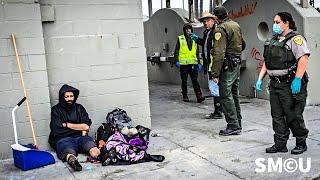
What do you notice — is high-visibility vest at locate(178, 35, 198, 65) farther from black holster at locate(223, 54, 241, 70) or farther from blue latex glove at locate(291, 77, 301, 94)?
blue latex glove at locate(291, 77, 301, 94)

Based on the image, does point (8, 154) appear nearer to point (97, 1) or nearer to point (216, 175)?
point (97, 1)

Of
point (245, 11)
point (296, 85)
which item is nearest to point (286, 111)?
point (296, 85)

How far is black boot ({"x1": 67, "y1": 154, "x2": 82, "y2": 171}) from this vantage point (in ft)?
14.9

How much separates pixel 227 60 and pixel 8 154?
3.14m

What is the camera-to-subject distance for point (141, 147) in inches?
193

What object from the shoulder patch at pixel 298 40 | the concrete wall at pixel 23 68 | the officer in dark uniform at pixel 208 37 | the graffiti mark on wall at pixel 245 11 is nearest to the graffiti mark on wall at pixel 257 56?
the graffiti mark on wall at pixel 245 11

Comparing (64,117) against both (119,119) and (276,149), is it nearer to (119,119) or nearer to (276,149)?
(119,119)

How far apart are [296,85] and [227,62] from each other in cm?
133

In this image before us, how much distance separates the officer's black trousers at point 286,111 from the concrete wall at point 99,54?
203 cm

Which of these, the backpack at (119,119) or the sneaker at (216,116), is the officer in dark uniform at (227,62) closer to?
the sneaker at (216,116)

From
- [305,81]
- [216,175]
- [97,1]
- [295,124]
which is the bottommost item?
[216,175]

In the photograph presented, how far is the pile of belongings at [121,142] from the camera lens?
4699 millimetres

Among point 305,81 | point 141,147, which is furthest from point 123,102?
point 305,81

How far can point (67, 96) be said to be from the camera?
5102mm
